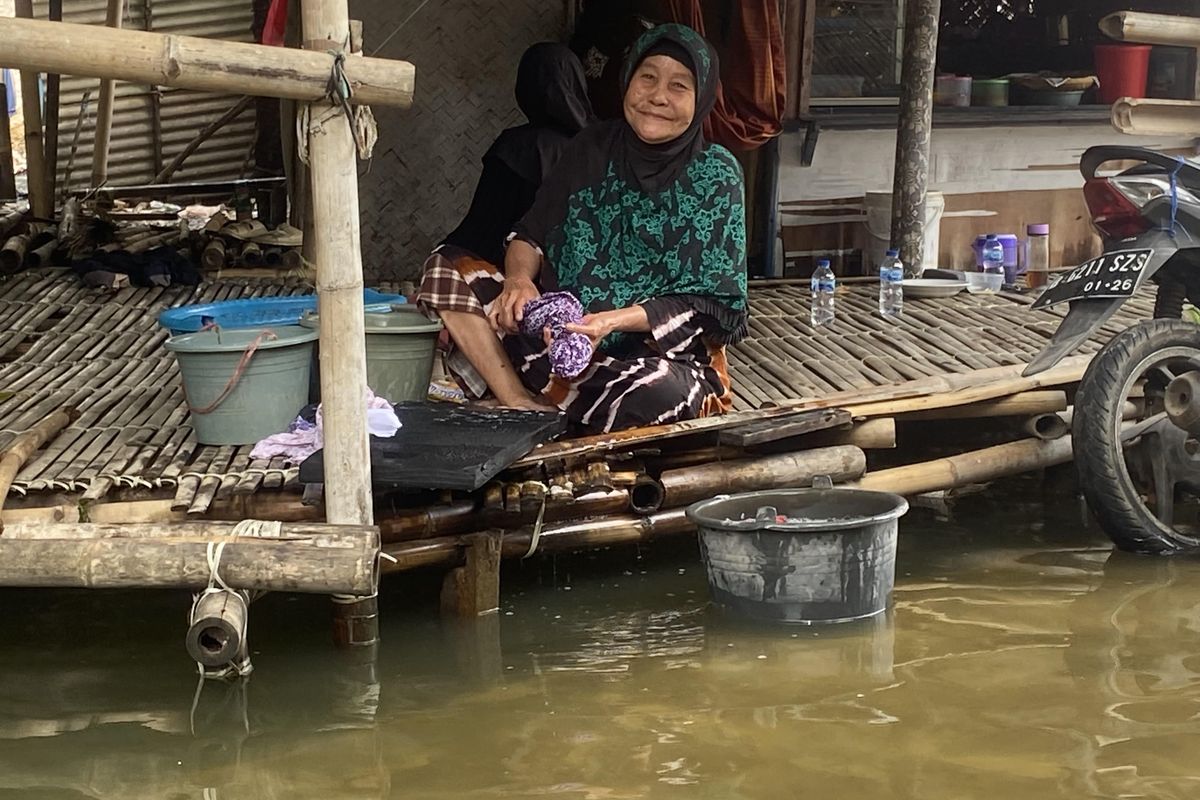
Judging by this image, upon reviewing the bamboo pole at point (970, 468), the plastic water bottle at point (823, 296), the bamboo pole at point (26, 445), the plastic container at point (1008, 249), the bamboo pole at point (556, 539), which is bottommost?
the bamboo pole at point (556, 539)

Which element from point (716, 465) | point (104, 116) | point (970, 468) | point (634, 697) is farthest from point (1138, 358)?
point (104, 116)

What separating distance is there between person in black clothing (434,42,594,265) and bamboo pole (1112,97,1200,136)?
6.89 feet

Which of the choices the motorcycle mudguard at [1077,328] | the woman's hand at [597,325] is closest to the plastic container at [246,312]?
the woman's hand at [597,325]

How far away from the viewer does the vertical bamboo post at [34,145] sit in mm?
8688

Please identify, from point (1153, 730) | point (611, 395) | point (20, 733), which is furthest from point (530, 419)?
point (1153, 730)

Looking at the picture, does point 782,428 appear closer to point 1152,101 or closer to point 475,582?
point 475,582

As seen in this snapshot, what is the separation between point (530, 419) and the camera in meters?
4.41

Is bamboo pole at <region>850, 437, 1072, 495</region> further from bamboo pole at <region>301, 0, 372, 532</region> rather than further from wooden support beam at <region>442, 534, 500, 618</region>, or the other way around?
bamboo pole at <region>301, 0, 372, 532</region>

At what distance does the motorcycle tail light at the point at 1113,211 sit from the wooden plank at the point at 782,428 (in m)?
1.25

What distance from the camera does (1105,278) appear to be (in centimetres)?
478

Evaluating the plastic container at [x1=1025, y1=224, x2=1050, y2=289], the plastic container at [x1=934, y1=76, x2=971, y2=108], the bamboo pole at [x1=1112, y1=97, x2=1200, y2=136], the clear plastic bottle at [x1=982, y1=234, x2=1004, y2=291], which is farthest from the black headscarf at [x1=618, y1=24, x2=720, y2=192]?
the plastic container at [x1=934, y1=76, x2=971, y2=108]

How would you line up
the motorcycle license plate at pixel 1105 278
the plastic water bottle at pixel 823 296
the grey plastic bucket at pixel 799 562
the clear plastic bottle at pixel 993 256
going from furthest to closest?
the clear plastic bottle at pixel 993 256 → the plastic water bottle at pixel 823 296 → the motorcycle license plate at pixel 1105 278 → the grey plastic bucket at pixel 799 562

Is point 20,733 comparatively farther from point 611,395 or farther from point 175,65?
point 611,395

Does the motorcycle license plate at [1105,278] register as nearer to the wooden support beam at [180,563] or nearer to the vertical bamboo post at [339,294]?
the vertical bamboo post at [339,294]
